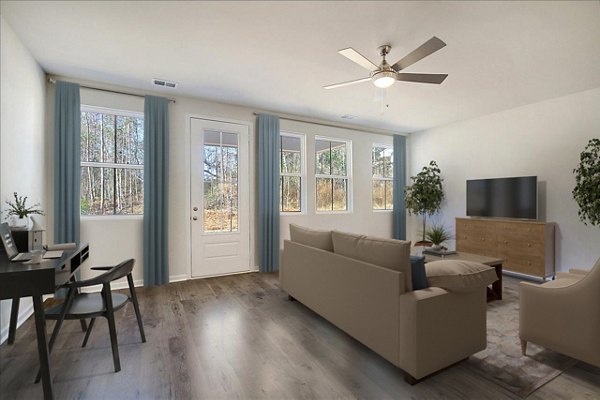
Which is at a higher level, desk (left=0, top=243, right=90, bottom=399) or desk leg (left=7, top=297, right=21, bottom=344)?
desk (left=0, top=243, right=90, bottom=399)

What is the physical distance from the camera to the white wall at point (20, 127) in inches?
93.7

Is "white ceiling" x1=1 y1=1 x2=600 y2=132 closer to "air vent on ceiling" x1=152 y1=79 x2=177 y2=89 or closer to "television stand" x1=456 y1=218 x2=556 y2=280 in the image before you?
"air vent on ceiling" x1=152 y1=79 x2=177 y2=89

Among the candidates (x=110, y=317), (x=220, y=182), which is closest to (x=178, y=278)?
(x=220, y=182)

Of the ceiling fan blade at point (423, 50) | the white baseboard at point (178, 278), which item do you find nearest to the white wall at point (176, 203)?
the white baseboard at point (178, 278)

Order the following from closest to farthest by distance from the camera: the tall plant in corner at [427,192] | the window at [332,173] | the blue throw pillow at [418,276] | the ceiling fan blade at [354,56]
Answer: the blue throw pillow at [418,276] → the ceiling fan blade at [354,56] → the window at [332,173] → the tall plant in corner at [427,192]

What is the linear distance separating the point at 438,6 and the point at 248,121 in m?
3.08

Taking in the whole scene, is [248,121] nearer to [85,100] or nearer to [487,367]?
[85,100]

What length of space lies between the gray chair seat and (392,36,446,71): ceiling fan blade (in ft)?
9.54

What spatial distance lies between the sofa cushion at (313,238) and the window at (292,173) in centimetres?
186

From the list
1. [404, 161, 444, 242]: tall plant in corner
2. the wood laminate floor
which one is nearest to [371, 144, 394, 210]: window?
[404, 161, 444, 242]: tall plant in corner

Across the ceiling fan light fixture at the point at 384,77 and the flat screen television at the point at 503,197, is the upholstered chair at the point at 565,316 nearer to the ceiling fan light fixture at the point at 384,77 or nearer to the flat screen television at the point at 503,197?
the ceiling fan light fixture at the point at 384,77

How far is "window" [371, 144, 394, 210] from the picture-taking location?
6.15 m

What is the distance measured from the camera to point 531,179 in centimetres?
424

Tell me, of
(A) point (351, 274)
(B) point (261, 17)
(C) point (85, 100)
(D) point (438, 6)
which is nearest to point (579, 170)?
(D) point (438, 6)
